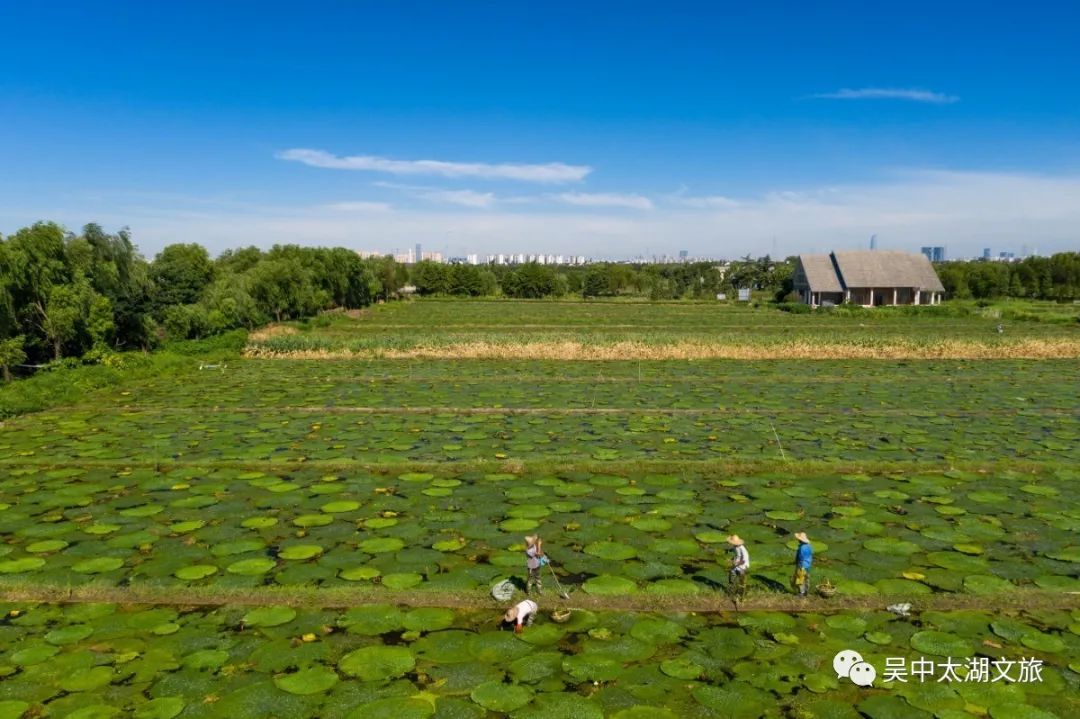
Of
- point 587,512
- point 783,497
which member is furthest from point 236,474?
point 783,497

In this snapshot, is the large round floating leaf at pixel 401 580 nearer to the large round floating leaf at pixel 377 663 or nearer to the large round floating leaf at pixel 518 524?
the large round floating leaf at pixel 377 663

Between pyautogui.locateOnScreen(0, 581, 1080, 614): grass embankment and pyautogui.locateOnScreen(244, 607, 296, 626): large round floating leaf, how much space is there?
0.58 ft

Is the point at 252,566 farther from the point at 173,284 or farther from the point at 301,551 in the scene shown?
the point at 173,284

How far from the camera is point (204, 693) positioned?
23.7ft

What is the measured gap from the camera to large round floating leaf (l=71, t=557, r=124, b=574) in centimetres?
1008

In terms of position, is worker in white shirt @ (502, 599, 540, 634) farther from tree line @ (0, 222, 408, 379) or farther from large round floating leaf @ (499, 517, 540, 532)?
tree line @ (0, 222, 408, 379)

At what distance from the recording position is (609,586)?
378 inches

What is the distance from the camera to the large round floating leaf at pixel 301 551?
419 inches

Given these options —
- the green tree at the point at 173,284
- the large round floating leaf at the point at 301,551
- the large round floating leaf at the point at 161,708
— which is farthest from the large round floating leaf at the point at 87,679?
the green tree at the point at 173,284

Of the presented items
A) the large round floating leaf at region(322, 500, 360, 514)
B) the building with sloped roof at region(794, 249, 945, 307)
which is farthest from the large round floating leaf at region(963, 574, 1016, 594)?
the building with sloped roof at region(794, 249, 945, 307)

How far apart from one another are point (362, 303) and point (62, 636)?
244ft

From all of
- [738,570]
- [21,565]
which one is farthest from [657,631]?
[21,565]

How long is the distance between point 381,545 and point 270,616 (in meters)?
2.42

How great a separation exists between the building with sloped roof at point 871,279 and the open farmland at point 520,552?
5053cm
